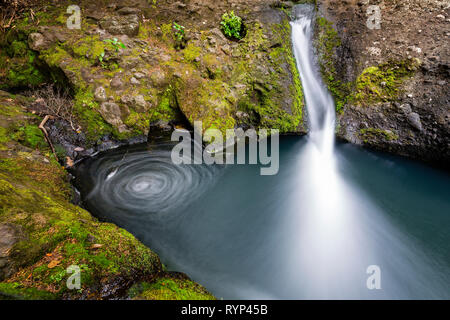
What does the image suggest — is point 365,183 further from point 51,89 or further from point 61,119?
point 51,89

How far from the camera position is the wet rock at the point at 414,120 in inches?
219

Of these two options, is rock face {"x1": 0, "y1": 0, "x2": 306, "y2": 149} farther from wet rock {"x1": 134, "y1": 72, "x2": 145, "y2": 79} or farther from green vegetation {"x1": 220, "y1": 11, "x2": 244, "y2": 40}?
green vegetation {"x1": 220, "y1": 11, "x2": 244, "y2": 40}

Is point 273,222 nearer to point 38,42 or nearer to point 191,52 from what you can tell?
point 191,52

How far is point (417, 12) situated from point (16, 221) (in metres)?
10.00

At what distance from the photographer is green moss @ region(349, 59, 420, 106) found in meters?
5.89

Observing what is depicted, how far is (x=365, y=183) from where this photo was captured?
5617mm

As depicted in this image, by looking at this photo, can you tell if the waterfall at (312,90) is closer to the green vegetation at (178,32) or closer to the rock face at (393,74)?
the rock face at (393,74)

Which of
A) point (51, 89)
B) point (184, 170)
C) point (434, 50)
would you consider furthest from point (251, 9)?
point (51, 89)

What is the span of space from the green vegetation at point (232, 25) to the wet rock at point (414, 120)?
534 cm

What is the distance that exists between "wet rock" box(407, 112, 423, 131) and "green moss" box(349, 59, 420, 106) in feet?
2.03

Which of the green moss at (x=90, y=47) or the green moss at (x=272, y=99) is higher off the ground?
A: the green moss at (x=90, y=47)

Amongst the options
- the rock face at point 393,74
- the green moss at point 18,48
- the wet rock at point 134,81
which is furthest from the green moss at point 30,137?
the rock face at point 393,74

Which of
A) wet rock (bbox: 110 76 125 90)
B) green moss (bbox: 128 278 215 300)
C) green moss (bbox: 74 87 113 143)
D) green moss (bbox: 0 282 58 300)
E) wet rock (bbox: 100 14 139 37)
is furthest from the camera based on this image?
wet rock (bbox: 100 14 139 37)

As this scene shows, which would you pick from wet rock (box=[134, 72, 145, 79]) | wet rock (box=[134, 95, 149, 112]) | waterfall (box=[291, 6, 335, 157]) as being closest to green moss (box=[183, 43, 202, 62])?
wet rock (box=[134, 72, 145, 79])
